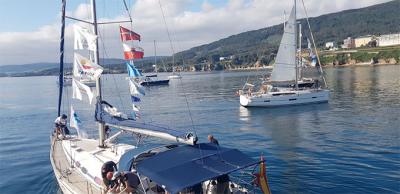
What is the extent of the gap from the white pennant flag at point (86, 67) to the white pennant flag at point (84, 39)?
774 millimetres

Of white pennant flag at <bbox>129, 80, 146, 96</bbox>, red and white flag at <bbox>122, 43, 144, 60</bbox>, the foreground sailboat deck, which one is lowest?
the foreground sailboat deck

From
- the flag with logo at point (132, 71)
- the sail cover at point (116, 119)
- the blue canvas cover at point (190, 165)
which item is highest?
the flag with logo at point (132, 71)

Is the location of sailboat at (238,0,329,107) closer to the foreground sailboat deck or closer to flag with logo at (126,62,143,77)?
flag with logo at (126,62,143,77)

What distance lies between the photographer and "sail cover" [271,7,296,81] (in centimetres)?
5988

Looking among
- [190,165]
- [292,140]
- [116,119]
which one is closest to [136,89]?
[116,119]

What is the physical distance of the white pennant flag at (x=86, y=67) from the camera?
20031mm

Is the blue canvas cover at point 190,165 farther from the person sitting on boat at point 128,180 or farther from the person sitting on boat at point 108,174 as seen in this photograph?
the person sitting on boat at point 108,174

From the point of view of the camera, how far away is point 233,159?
16.0 m

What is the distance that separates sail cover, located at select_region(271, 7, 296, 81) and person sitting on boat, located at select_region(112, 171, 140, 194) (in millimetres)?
47930

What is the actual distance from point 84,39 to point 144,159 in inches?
312

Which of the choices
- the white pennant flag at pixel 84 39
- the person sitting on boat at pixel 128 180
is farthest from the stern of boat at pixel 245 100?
the person sitting on boat at pixel 128 180

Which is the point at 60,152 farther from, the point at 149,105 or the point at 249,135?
the point at 149,105

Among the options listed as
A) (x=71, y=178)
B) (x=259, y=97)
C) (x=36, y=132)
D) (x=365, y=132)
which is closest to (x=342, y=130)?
(x=365, y=132)

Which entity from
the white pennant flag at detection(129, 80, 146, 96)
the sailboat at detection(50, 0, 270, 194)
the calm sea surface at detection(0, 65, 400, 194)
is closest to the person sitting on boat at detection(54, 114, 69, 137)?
the sailboat at detection(50, 0, 270, 194)
